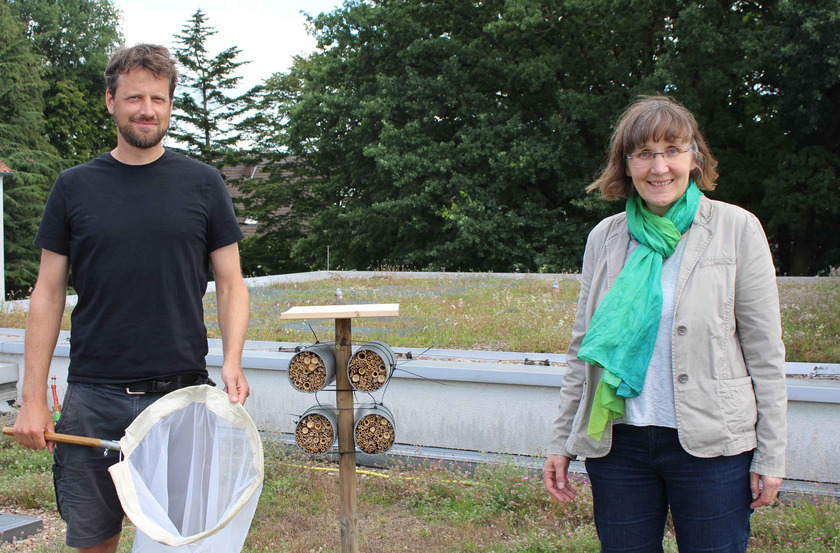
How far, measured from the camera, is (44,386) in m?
2.49

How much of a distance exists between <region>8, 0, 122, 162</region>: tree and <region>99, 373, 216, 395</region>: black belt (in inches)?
1189

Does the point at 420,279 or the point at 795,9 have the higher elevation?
the point at 795,9

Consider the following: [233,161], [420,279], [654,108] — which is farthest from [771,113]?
[654,108]

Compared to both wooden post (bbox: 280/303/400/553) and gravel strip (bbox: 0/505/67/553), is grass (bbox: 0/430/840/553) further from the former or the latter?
wooden post (bbox: 280/303/400/553)

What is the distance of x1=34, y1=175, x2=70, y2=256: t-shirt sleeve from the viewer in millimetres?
2484

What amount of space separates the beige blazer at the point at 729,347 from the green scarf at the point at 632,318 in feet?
0.20

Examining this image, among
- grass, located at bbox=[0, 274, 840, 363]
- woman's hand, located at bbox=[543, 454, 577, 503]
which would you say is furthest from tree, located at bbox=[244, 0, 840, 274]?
woman's hand, located at bbox=[543, 454, 577, 503]

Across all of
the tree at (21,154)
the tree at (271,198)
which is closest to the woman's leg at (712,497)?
the tree at (21,154)

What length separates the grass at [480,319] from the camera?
7.11m

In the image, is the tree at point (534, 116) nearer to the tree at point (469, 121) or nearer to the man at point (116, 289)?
the tree at point (469, 121)

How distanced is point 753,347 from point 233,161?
1229 inches

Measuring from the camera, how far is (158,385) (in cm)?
254

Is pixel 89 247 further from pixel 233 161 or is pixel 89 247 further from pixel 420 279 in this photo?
pixel 233 161

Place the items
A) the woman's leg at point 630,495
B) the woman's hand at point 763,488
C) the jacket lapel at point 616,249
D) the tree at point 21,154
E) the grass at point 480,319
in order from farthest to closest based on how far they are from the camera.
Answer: the tree at point 21,154 < the grass at point 480,319 < the jacket lapel at point 616,249 < the woman's leg at point 630,495 < the woman's hand at point 763,488
